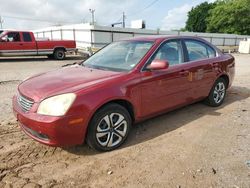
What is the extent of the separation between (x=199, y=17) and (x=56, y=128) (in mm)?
68553

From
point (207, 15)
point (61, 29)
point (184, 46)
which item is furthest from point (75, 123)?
point (207, 15)

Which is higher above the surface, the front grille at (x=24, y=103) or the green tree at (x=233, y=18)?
the green tree at (x=233, y=18)

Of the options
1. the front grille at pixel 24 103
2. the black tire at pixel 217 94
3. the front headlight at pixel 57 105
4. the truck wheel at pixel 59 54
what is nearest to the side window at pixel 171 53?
the black tire at pixel 217 94

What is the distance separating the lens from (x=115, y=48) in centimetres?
478

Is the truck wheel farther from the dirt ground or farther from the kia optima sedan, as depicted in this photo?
the kia optima sedan

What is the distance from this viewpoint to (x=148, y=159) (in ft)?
11.3

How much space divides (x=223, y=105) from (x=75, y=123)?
13.0ft

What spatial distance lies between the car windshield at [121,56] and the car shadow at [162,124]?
113 centimetres

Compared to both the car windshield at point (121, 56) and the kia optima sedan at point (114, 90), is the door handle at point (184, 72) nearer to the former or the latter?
the kia optima sedan at point (114, 90)

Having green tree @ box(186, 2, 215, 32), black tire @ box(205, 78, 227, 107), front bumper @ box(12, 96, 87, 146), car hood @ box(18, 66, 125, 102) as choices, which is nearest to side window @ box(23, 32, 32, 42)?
car hood @ box(18, 66, 125, 102)

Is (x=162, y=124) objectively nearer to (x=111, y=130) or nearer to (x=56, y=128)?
(x=111, y=130)

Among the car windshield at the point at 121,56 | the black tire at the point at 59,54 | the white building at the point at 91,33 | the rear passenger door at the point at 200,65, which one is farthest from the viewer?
the white building at the point at 91,33

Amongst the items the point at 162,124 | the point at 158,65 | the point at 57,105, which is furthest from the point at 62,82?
the point at 162,124

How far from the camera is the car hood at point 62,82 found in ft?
10.9
